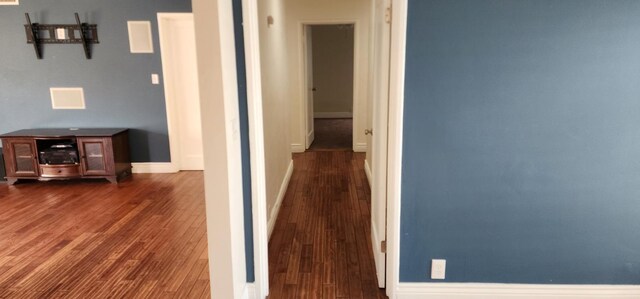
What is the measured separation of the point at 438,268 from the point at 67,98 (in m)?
4.80

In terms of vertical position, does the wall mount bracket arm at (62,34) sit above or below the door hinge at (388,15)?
above

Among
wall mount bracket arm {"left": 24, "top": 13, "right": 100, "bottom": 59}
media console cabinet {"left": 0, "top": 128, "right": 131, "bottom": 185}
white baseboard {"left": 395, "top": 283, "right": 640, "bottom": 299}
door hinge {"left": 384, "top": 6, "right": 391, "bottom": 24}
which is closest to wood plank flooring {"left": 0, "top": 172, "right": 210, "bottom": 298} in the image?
media console cabinet {"left": 0, "top": 128, "right": 131, "bottom": 185}

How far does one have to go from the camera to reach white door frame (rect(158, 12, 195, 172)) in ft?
15.8

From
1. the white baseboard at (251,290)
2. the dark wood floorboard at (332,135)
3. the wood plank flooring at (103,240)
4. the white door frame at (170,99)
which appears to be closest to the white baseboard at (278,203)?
the wood plank flooring at (103,240)

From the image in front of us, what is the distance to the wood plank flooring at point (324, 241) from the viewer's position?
2.55m

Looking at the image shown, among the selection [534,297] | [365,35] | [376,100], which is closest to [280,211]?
[376,100]

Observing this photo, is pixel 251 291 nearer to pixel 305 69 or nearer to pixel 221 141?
pixel 221 141

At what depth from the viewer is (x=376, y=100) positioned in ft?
9.00

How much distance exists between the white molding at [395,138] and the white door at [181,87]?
3.31 metres

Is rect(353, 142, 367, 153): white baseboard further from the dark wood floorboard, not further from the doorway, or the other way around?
the doorway

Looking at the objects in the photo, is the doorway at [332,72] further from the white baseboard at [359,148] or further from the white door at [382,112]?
the white door at [382,112]

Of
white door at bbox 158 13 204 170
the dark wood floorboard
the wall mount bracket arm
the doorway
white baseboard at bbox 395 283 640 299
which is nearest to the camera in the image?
white baseboard at bbox 395 283 640 299

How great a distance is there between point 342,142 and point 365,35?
6.43 ft

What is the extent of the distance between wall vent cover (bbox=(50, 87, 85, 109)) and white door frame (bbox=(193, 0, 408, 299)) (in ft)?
12.5
